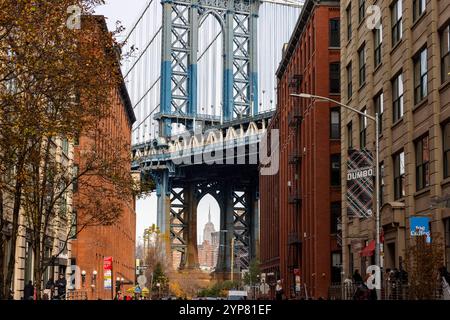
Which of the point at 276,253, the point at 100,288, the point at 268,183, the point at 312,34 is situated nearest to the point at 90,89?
the point at 312,34

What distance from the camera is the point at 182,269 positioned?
583ft

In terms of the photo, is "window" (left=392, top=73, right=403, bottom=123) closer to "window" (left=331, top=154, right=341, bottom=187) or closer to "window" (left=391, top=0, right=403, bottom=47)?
"window" (left=391, top=0, right=403, bottom=47)

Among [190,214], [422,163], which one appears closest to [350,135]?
[422,163]

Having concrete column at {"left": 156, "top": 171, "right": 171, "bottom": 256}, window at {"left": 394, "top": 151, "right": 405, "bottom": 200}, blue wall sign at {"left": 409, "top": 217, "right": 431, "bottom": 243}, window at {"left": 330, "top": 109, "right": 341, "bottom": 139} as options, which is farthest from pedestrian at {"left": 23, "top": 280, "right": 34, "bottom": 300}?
concrete column at {"left": 156, "top": 171, "right": 171, "bottom": 256}

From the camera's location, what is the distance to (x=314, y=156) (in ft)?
204

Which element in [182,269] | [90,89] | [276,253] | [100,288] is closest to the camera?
[90,89]

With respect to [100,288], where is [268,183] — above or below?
above

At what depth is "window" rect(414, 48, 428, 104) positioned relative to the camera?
32156mm

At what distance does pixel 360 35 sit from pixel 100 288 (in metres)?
41.9

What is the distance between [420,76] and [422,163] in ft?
11.5

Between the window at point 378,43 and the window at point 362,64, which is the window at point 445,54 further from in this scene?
the window at point 362,64

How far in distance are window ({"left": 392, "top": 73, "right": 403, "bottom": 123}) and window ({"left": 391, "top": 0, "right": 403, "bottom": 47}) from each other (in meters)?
1.75

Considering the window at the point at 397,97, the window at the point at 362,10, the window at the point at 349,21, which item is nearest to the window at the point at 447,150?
the window at the point at 397,97
